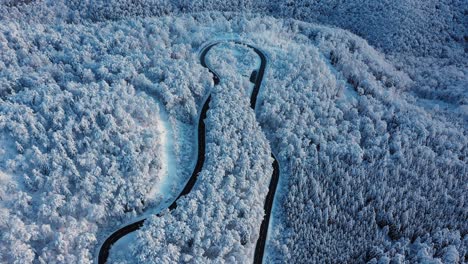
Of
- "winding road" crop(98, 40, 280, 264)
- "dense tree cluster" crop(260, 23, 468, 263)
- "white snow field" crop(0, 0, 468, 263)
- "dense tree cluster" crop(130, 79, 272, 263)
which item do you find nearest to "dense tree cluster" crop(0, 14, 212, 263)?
"white snow field" crop(0, 0, 468, 263)

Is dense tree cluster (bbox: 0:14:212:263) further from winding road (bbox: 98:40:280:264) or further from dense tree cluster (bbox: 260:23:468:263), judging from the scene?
dense tree cluster (bbox: 260:23:468:263)

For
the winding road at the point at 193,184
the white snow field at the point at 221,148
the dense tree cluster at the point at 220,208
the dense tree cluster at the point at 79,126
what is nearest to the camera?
the dense tree cluster at the point at 79,126

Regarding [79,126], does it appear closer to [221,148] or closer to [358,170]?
[221,148]

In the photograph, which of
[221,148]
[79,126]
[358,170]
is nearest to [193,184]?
[221,148]

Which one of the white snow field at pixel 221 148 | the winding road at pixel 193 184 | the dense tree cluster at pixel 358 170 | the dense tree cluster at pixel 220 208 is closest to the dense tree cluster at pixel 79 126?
the white snow field at pixel 221 148

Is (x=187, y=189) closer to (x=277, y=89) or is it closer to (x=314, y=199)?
(x=314, y=199)

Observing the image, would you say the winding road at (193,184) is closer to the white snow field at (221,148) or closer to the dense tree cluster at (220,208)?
the white snow field at (221,148)

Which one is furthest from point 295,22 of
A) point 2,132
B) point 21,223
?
point 21,223
